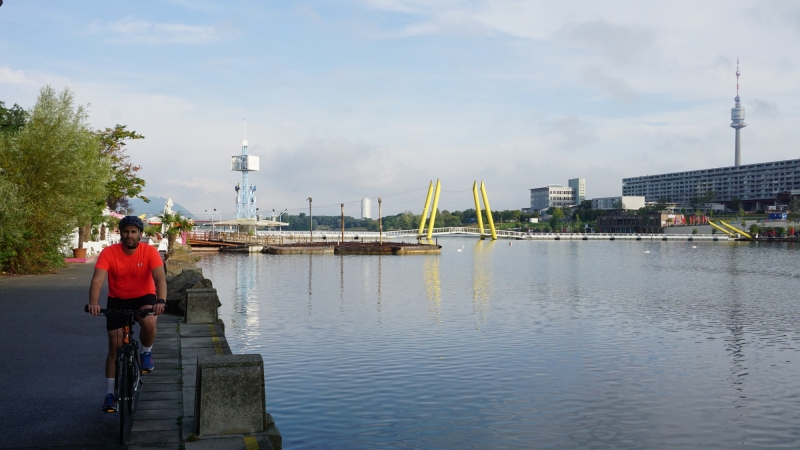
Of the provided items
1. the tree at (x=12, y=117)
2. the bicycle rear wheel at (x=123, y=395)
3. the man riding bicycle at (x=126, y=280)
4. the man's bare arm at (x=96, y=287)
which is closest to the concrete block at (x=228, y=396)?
the bicycle rear wheel at (x=123, y=395)

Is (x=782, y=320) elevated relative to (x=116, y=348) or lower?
lower

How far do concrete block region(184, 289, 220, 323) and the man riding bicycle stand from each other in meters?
7.35

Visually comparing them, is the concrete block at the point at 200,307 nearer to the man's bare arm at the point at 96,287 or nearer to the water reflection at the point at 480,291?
the man's bare arm at the point at 96,287

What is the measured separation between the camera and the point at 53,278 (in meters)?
27.3

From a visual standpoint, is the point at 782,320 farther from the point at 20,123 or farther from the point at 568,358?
the point at 20,123

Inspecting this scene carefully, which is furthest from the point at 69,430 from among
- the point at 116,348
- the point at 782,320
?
the point at 782,320

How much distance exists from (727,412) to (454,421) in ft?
16.5

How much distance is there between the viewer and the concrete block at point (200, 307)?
50.0 ft

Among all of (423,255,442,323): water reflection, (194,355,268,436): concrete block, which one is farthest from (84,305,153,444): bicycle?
(423,255,442,323): water reflection

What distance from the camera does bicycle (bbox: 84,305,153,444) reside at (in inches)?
279

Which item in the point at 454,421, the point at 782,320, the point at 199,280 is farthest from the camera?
the point at 782,320

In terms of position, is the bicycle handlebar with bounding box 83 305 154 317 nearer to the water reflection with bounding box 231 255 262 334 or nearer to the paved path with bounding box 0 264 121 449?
the paved path with bounding box 0 264 121 449

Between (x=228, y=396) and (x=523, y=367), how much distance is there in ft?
34.3

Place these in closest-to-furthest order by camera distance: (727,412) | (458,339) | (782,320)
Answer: (727,412), (458,339), (782,320)
